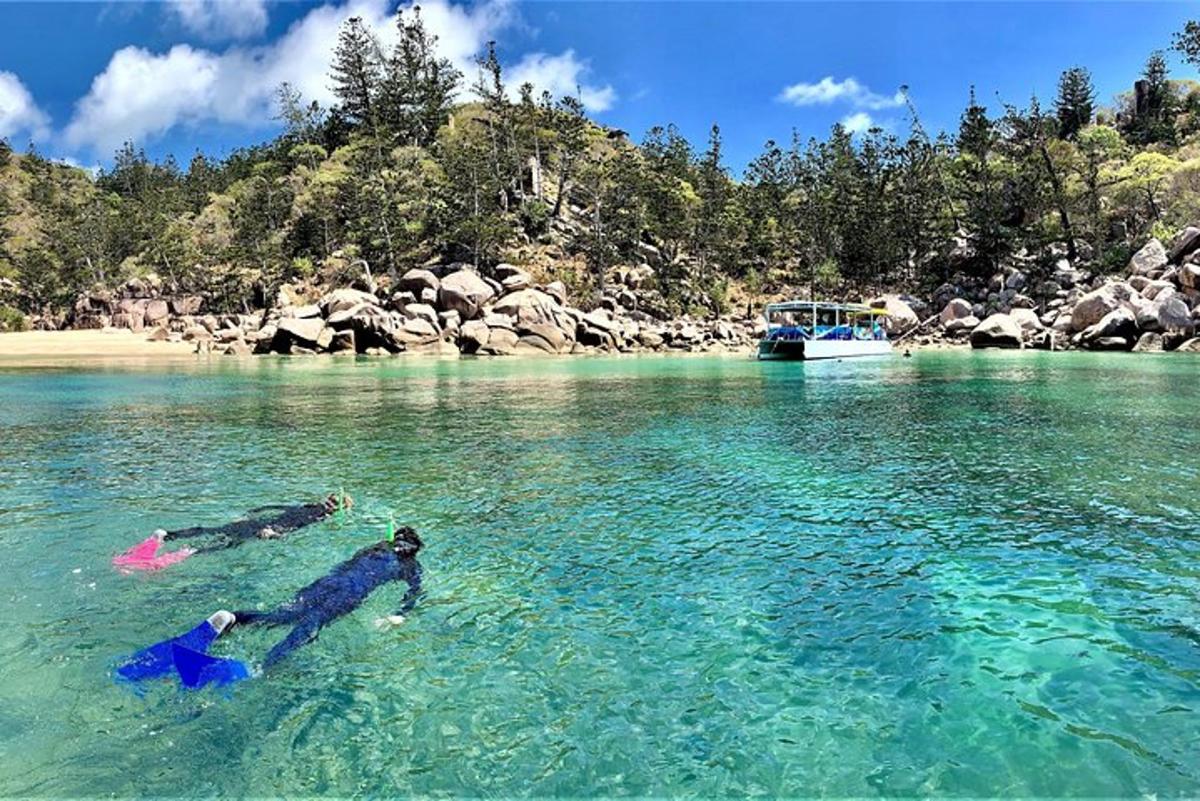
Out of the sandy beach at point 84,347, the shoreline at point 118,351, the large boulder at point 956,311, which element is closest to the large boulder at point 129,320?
the shoreline at point 118,351

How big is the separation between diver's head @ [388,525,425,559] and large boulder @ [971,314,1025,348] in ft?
191

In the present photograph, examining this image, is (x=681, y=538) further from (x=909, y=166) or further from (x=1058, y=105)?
(x=1058, y=105)

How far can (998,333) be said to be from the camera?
55375 mm

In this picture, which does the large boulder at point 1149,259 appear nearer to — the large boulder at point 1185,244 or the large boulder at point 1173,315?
the large boulder at point 1185,244

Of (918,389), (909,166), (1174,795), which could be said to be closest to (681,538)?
(1174,795)

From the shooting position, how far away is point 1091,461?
13.1 meters

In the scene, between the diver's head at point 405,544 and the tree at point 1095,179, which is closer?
the diver's head at point 405,544

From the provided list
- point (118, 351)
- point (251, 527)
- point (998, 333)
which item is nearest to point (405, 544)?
point (251, 527)

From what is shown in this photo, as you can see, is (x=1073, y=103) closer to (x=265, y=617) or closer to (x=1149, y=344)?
(x=1149, y=344)

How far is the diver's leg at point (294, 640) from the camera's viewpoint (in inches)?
230

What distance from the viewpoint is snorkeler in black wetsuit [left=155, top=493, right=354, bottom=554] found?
29.1ft

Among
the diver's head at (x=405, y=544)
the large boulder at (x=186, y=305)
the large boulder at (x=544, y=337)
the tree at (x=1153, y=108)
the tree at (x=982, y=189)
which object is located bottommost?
the diver's head at (x=405, y=544)

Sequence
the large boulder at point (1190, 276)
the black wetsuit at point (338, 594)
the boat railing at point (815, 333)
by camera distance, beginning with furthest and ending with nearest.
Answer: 1. the large boulder at point (1190, 276)
2. the boat railing at point (815, 333)
3. the black wetsuit at point (338, 594)

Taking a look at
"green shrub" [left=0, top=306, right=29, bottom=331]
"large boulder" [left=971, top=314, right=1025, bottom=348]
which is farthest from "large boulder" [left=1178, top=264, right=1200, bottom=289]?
"green shrub" [left=0, top=306, right=29, bottom=331]
